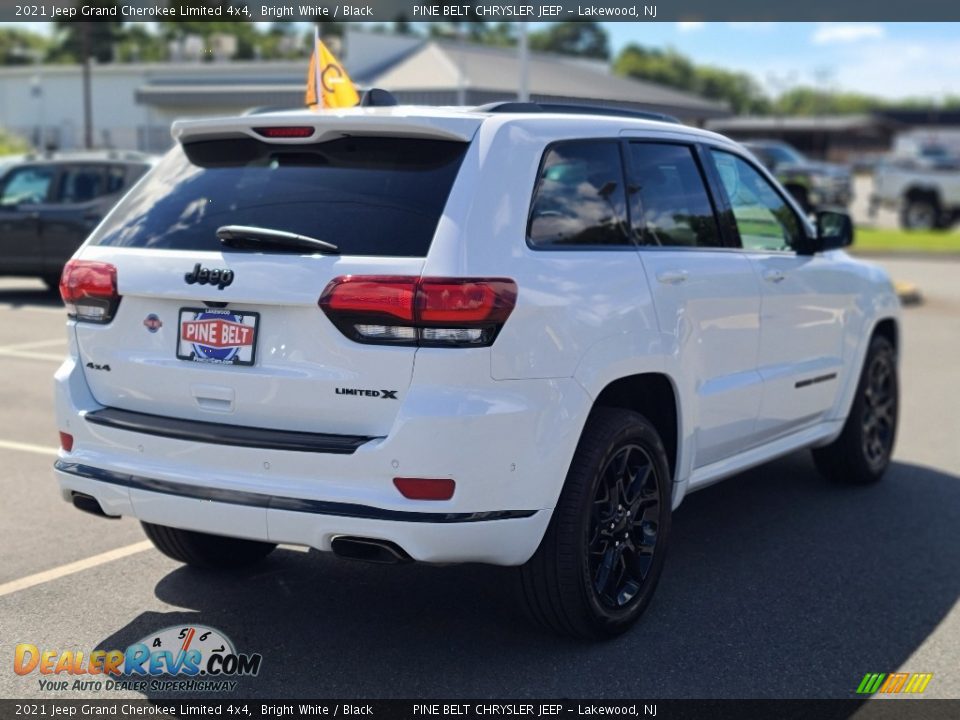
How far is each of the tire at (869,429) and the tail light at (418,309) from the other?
353 centimetres

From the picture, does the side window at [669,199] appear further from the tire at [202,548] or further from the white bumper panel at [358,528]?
the tire at [202,548]

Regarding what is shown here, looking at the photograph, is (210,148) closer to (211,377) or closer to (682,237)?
(211,377)

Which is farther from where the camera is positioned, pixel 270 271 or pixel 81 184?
pixel 81 184

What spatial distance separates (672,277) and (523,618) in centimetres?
145

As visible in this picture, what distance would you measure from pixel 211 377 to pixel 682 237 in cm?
208

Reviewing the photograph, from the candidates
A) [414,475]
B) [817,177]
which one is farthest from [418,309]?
[817,177]

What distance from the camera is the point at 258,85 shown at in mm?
41094

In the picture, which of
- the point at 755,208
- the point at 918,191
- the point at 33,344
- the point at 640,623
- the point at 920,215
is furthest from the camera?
the point at 920,215

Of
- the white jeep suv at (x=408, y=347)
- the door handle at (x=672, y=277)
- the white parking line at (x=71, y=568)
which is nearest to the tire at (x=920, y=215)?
the white jeep suv at (x=408, y=347)

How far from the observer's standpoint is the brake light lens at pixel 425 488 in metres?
3.90

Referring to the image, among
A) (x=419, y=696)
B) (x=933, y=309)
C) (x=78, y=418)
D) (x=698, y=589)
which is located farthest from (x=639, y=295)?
(x=933, y=309)

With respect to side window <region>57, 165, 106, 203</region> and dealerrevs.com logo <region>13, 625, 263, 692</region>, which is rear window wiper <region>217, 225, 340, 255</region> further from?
side window <region>57, 165, 106, 203</region>

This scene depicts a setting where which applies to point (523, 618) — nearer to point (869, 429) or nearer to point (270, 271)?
point (270, 271)

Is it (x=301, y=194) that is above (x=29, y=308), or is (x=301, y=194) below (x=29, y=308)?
above
